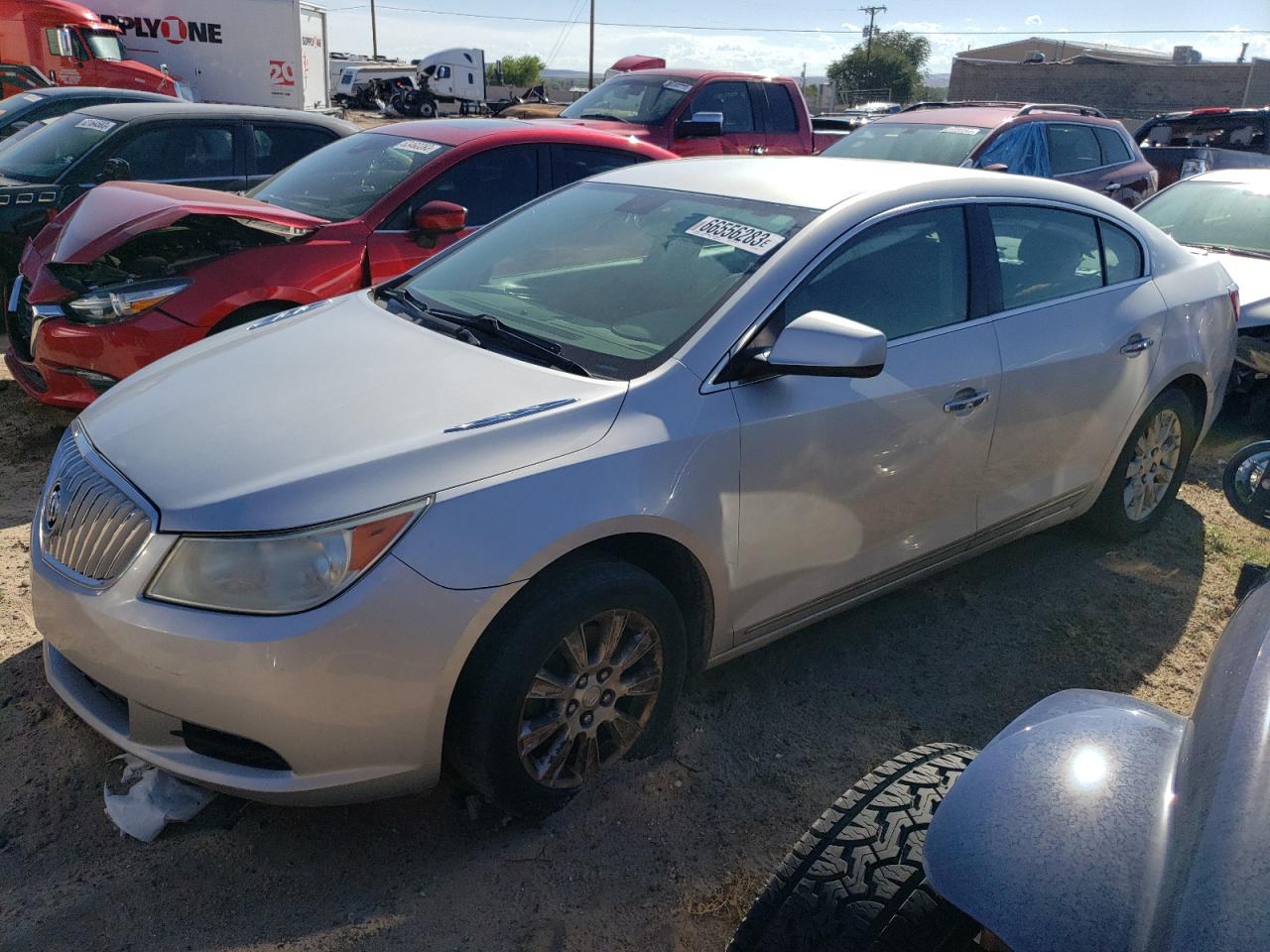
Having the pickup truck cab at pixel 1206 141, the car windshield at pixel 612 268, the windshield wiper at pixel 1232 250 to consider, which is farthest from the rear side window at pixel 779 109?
the car windshield at pixel 612 268

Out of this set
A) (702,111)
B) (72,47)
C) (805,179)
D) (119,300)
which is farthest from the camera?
(72,47)

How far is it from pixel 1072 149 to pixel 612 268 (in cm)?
797

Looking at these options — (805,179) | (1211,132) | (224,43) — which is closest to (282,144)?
(805,179)

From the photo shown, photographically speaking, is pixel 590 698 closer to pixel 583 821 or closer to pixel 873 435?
pixel 583 821

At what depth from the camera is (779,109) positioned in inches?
→ 412

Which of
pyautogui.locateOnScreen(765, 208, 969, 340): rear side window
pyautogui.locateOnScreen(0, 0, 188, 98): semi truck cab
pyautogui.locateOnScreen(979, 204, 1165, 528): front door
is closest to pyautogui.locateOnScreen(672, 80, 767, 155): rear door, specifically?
pyautogui.locateOnScreen(979, 204, 1165, 528): front door

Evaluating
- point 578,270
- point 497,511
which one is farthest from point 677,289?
point 497,511

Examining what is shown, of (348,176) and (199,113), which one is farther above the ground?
(199,113)

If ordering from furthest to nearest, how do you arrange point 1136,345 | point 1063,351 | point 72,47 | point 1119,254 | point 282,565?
point 72,47 < point 1119,254 < point 1136,345 < point 1063,351 < point 282,565

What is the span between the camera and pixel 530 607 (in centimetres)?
234

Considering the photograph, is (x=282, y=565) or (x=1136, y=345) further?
(x=1136, y=345)

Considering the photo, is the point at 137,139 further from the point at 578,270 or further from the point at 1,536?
the point at 578,270

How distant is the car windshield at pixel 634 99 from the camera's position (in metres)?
9.87

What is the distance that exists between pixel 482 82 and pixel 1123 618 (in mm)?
39842
